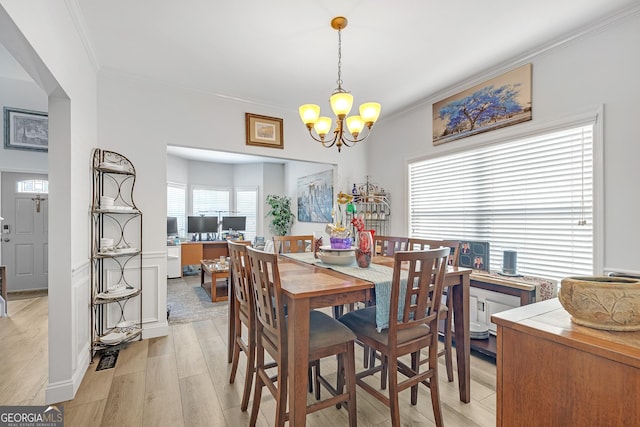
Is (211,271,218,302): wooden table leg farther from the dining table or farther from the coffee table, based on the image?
the dining table

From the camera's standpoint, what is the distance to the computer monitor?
21.3ft

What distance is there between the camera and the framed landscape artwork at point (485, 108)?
2.78 m

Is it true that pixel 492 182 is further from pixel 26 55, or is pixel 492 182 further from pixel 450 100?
pixel 26 55

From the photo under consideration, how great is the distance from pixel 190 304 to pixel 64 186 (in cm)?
269

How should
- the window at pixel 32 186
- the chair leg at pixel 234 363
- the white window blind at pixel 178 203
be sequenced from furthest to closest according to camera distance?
the white window blind at pixel 178 203 → the window at pixel 32 186 → the chair leg at pixel 234 363

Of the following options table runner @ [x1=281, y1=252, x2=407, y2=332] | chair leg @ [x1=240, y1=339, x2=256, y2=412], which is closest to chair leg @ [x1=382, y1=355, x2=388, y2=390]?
table runner @ [x1=281, y1=252, x2=407, y2=332]

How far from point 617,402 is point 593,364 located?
8 centimetres

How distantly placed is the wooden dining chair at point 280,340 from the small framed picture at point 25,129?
4426mm

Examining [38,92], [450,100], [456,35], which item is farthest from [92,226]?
[450,100]

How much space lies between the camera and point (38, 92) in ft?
13.7

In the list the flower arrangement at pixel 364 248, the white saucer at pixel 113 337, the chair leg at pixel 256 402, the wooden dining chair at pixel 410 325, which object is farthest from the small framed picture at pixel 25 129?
the wooden dining chair at pixel 410 325

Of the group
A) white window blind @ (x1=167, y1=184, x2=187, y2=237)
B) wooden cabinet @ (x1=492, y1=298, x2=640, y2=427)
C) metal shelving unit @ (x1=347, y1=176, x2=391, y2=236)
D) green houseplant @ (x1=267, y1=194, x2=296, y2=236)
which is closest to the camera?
wooden cabinet @ (x1=492, y1=298, x2=640, y2=427)

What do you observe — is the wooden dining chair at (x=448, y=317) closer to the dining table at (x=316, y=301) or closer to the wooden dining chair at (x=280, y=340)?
the dining table at (x=316, y=301)

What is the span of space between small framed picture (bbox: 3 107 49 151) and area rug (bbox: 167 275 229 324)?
2.75 m
